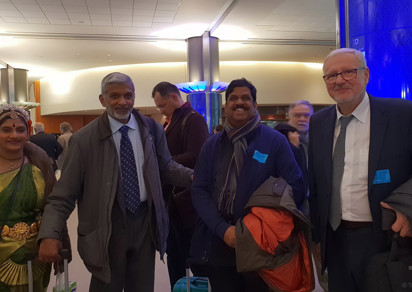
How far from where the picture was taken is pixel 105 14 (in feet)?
31.3

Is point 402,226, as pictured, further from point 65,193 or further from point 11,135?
point 11,135

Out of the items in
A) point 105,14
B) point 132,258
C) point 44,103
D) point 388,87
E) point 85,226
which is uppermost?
point 105,14

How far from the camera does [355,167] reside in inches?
73.1

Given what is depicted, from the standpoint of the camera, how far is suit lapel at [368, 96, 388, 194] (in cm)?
179

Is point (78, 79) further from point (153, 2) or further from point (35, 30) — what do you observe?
point (153, 2)

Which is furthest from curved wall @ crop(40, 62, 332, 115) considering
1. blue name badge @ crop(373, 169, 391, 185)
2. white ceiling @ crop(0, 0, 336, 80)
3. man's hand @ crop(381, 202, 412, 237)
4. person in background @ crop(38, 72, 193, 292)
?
man's hand @ crop(381, 202, 412, 237)

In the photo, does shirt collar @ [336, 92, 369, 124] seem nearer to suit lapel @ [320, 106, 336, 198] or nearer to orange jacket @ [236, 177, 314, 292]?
suit lapel @ [320, 106, 336, 198]

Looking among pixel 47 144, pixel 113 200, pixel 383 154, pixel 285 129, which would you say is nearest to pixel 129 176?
pixel 113 200

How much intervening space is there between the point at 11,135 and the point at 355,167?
71.0 inches

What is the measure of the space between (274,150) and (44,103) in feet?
62.6

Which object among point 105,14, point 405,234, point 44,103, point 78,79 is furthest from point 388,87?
point 44,103

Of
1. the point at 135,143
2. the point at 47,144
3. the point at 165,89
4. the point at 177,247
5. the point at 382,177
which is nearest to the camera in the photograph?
the point at 382,177

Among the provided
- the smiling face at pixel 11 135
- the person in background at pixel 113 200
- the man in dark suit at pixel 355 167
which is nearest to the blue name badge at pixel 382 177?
the man in dark suit at pixel 355 167

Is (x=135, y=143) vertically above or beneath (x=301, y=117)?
beneath
